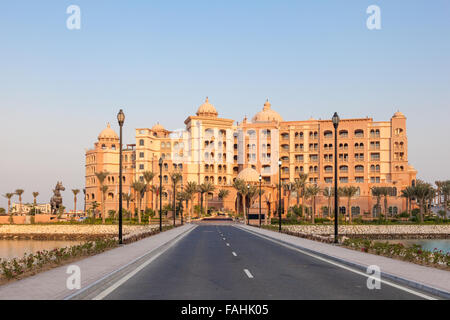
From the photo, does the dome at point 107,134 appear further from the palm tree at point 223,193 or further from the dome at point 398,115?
the dome at point 398,115

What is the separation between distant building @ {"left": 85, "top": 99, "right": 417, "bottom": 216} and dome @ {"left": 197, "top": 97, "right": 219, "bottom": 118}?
0.87 ft

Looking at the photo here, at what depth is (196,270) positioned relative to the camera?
15.5 metres

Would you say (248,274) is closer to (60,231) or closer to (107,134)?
(60,231)

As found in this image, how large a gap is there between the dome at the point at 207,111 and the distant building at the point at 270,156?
0.87 ft

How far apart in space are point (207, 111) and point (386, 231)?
225 ft

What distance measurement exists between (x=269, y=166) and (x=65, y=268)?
110111 mm

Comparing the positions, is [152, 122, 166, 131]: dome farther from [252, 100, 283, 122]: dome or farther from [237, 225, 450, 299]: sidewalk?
[237, 225, 450, 299]: sidewalk

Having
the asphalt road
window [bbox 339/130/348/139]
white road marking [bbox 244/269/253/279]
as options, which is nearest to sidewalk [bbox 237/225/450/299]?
the asphalt road

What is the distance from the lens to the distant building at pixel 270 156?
4434 inches

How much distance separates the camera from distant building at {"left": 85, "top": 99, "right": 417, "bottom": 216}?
370 ft

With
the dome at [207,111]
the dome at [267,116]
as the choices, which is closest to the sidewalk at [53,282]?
the dome at [207,111]

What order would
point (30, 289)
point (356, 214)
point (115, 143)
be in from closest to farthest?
point (30, 289) < point (356, 214) < point (115, 143)
